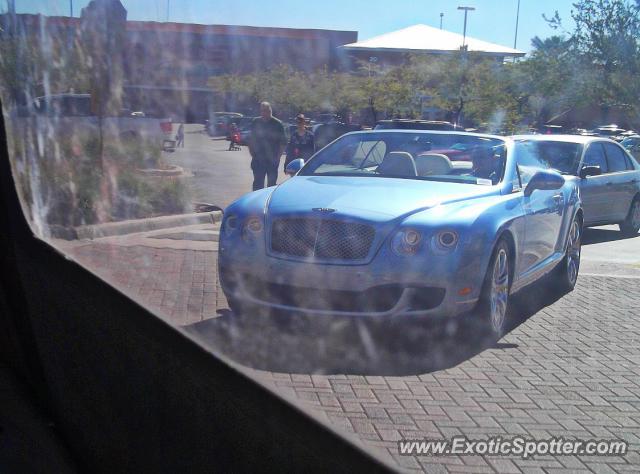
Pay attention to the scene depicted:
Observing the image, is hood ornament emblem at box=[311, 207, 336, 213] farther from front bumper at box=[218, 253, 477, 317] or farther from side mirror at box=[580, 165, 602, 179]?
side mirror at box=[580, 165, 602, 179]

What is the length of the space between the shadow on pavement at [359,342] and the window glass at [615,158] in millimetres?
6738

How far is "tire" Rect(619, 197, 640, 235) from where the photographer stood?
11828 mm

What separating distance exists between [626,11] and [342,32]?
9662 millimetres

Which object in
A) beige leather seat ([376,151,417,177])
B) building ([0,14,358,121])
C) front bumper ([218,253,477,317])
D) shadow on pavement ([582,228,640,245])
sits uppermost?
building ([0,14,358,121])

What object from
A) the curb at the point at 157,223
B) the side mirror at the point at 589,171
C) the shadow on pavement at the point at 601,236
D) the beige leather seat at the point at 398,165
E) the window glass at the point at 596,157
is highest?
the beige leather seat at the point at 398,165

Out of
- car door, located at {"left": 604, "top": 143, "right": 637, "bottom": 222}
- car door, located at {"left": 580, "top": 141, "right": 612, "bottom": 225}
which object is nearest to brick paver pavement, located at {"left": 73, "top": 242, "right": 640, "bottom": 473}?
car door, located at {"left": 580, "top": 141, "right": 612, "bottom": 225}

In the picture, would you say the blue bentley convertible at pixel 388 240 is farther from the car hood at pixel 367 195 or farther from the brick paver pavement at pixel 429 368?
the brick paver pavement at pixel 429 368

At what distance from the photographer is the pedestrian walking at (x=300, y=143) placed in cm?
703

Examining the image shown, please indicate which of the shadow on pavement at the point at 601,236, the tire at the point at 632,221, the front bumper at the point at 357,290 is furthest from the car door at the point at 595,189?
the front bumper at the point at 357,290

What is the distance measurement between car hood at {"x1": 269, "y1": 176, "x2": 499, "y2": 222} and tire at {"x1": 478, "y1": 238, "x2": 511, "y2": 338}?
1.48ft

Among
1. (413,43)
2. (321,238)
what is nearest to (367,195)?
(321,238)

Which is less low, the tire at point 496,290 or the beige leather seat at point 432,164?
the beige leather seat at point 432,164

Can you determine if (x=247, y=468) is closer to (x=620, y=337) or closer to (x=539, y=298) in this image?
(x=620, y=337)

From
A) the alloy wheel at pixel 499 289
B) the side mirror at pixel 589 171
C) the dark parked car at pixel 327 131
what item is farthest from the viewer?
the side mirror at pixel 589 171
